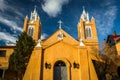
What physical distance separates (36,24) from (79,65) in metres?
31.0

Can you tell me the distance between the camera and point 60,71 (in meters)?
19.2

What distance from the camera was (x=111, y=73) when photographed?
1050 inches

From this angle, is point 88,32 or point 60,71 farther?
point 88,32

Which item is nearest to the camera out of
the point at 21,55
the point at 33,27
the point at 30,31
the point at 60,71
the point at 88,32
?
the point at 60,71

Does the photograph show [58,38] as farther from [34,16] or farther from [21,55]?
[34,16]

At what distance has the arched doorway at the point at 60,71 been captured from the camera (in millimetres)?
19002

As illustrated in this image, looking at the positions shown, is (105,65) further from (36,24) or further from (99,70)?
(36,24)

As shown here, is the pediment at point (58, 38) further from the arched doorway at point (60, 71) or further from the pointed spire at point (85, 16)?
the arched doorway at point (60, 71)

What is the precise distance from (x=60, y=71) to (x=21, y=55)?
35.5 ft

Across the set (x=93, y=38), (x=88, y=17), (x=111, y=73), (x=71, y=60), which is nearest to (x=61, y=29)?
(x=93, y=38)

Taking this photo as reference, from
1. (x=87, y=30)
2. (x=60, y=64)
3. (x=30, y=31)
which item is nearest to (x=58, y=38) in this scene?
(x=87, y=30)

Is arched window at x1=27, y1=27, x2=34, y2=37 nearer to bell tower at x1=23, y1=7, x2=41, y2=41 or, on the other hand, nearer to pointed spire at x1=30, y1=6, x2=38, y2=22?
bell tower at x1=23, y1=7, x2=41, y2=41

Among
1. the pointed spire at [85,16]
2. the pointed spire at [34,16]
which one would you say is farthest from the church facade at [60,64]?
the pointed spire at [34,16]

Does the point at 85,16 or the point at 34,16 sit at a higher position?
the point at 34,16
